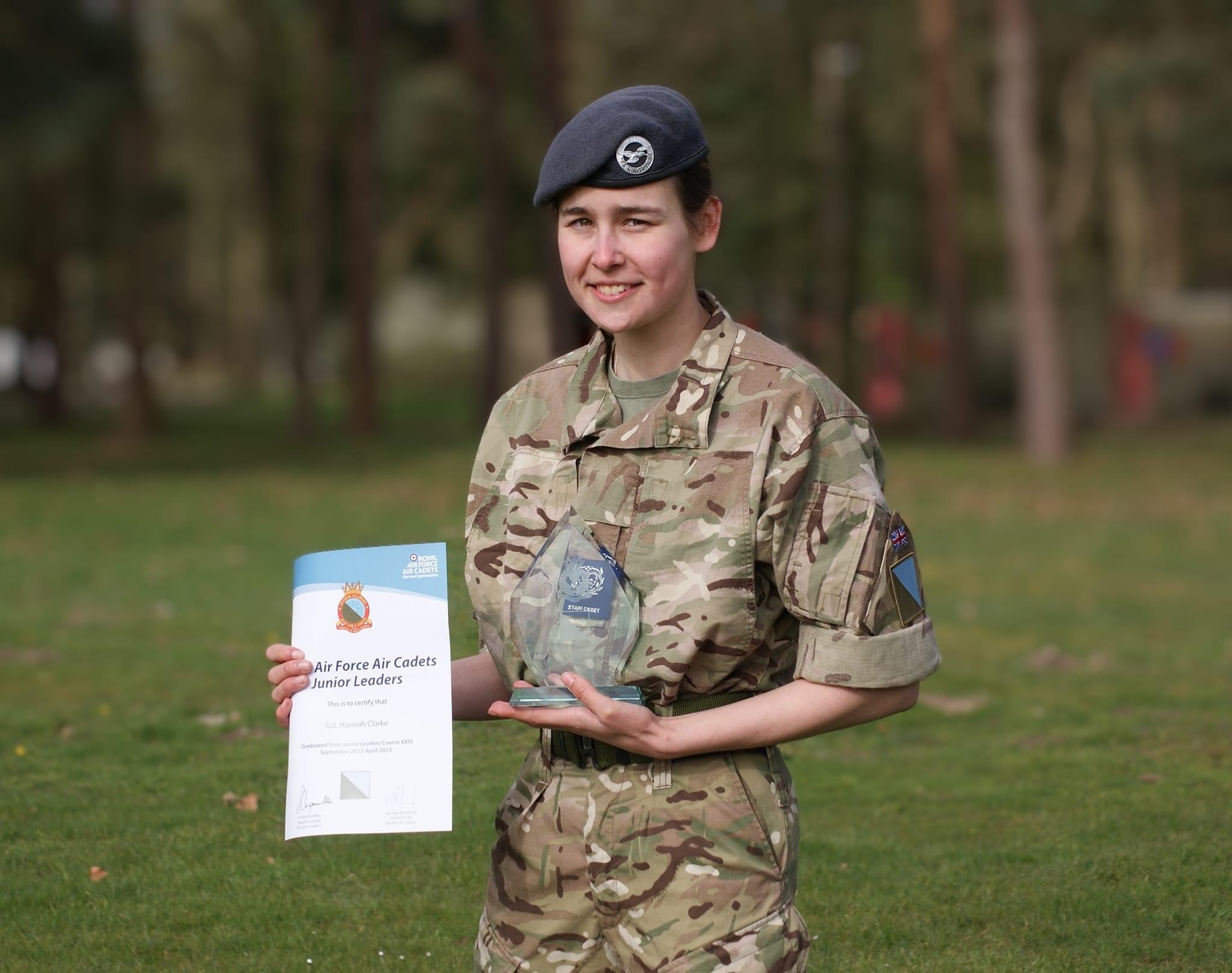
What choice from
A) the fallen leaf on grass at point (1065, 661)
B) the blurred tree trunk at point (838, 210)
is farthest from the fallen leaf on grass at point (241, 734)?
the blurred tree trunk at point (838, 210)

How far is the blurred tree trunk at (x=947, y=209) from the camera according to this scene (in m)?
29.5

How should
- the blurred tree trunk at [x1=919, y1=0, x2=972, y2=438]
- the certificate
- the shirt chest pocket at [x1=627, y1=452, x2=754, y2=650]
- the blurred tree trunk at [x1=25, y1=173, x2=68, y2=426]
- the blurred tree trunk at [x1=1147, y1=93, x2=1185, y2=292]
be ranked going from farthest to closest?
the blurred tree trunk at [x1=1147, y1=93, x2=1185, y2=292] → the blurred tree trunk at [x1=25, y1=173, x2=68, y2=426] → the blurred tree trunk at [x1=919, y1=0, x2=972, y2=438] → the certificate → the shirt chest pocket at [x1=627, y1=452, x2=754, y2=650]

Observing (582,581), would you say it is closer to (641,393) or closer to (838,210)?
(641,393)

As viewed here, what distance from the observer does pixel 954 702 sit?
916 centimetres

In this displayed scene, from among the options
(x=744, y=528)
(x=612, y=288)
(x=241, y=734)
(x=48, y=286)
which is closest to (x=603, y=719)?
(x=744, y=528)

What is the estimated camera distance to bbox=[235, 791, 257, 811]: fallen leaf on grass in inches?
251

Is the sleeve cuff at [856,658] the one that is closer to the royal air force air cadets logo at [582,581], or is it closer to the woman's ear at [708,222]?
the royal air force air cadets logo at [582,581]

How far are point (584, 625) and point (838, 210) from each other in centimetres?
3461

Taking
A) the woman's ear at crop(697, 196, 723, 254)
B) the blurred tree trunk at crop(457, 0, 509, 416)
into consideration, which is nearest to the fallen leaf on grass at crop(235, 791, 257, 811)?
the woman's ear at crop(697, 196, 723, 254)

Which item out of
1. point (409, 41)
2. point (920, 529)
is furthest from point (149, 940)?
point (409, 41)

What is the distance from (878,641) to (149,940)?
122 inches

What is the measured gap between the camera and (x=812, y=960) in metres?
5.17

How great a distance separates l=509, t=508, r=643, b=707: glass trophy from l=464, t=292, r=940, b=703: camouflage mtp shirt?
32mm
